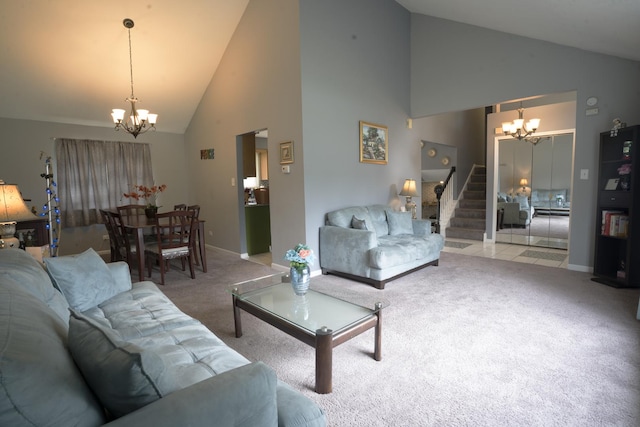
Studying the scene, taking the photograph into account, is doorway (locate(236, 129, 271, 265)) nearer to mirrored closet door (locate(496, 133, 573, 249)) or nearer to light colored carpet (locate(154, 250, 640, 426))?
light colored carpet (locate(154, 250, 640, 426))

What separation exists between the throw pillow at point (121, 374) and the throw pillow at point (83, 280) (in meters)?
1.46

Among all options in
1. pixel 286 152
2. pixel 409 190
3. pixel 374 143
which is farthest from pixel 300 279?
pixel 409 190

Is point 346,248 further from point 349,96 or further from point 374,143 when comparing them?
point 349,96

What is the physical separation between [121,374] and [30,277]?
130cm

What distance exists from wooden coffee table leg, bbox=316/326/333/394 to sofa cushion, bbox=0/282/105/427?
3.65ft

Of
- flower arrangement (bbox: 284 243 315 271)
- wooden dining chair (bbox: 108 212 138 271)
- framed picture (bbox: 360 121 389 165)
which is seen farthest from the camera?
framed picture (bbox: 360 121 389 165)

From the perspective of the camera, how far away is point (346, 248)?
4.02m

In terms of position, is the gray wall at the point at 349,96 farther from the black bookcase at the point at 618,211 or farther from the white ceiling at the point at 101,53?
the black bookcase at the point at 618,211

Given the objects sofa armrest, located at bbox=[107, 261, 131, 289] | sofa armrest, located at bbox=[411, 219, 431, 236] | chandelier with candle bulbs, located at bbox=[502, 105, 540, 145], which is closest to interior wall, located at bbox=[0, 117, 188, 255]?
sofa armrest, located at bbox=[107, 261, 131, 289]

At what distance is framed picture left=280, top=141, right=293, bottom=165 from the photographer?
429 centimetres

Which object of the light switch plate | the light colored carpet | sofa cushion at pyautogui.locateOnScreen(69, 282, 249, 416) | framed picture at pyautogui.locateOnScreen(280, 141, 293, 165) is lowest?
the light colored carpet

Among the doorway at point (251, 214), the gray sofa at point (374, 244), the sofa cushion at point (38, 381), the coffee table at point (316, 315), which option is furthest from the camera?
the doorway at point (251, 214)

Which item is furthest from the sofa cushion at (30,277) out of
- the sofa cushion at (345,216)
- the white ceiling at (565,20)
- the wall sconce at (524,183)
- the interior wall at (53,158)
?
the wall sconce at (524,183)

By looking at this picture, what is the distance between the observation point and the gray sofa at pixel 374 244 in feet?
12.4
